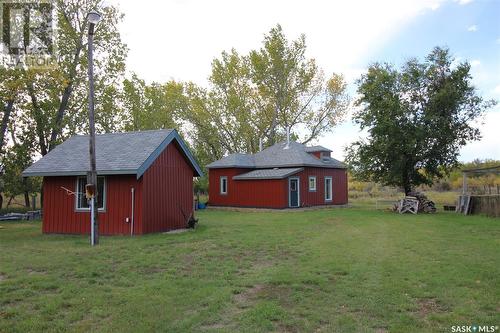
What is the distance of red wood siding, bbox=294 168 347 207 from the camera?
92.9ft

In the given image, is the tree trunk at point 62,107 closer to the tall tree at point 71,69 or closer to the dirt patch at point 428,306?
the tall tree at point 71,69

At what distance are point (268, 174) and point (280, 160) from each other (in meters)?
2.26

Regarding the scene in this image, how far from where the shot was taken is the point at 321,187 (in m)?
29.8

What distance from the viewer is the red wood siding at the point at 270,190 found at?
27.5m

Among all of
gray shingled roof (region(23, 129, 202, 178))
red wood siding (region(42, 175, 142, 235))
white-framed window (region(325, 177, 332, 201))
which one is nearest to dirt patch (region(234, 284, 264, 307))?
gray shingled roof (region(23, 129, 202, 178))

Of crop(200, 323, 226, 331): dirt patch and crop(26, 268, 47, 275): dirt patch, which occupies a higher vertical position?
crop(26, 268, 47, 275): dirt patch

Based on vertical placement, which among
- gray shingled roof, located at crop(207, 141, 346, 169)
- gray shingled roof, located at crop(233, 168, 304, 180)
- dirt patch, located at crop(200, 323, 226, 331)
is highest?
gray shingled roof, located at crop(207, 141, 346, 169)

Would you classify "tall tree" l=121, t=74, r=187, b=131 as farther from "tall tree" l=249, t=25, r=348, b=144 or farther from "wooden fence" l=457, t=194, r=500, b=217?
"wooden fence" l=457, t=194, r=500, b=217

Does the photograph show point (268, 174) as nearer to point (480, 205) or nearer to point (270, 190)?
point (270, 190)

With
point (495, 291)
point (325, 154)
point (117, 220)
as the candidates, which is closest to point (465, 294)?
point (495, 291)

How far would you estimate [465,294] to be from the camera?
6.54m

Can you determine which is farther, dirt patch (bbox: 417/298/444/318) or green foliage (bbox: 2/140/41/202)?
green foliage (bbox: 2/140/41/202)

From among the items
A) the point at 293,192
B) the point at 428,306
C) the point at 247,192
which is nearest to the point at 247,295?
the point at 428,306

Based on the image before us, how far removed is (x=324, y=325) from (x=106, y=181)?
39.0 ft
